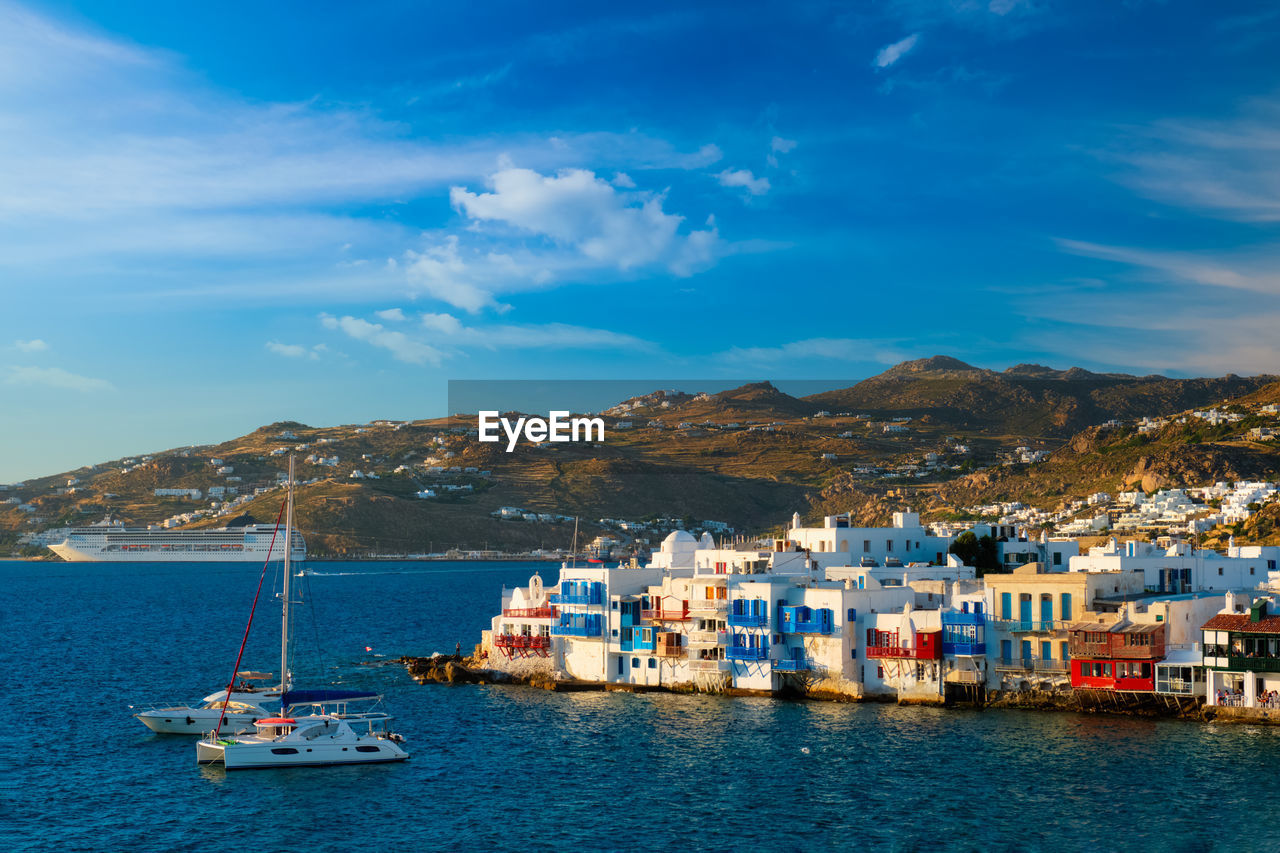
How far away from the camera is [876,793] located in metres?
47.6

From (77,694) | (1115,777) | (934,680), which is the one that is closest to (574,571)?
(934,680)

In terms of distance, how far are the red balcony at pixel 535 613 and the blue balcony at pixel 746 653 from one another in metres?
12.7

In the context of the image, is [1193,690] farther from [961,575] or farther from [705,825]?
[705,825]

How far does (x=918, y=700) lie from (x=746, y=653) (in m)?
9.54

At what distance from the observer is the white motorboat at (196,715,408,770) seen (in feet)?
175

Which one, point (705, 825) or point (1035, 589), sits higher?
point (1035, 589)

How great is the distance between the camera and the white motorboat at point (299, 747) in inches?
2105

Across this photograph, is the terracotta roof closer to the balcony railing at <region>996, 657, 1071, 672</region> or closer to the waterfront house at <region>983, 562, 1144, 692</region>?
the waterfront house at <region>983, 562, 1144, 692</region>

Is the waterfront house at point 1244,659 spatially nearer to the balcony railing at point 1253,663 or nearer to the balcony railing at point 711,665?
the balcony railing at point 1253,663

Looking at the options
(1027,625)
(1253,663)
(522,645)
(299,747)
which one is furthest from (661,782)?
(522,645)

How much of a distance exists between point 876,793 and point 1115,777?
31.5 feet

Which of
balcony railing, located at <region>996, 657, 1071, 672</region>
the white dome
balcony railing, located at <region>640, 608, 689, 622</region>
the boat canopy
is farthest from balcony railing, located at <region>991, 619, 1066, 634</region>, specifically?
the boat canopy

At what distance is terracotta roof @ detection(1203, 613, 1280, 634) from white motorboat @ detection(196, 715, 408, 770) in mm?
38681

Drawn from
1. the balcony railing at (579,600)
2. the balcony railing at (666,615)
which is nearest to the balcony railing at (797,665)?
the balcony railing at (666,615)
